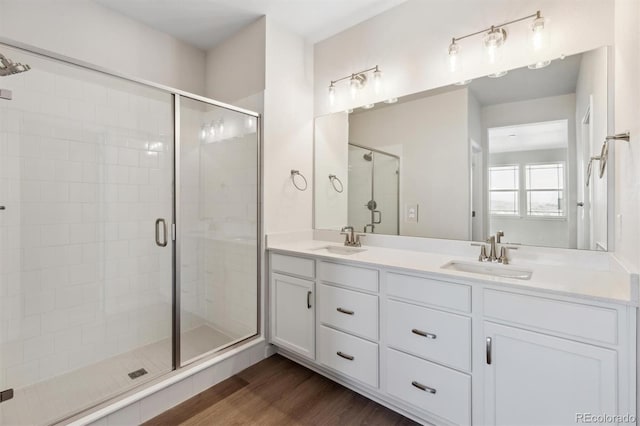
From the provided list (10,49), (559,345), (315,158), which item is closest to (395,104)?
(315,158)

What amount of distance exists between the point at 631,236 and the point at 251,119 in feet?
7.61

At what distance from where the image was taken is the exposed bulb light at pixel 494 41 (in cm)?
181

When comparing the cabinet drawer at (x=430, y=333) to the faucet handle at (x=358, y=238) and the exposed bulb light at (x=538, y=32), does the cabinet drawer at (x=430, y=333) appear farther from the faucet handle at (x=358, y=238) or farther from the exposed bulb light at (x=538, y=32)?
the exposed bulb light at (x=538, y=32)

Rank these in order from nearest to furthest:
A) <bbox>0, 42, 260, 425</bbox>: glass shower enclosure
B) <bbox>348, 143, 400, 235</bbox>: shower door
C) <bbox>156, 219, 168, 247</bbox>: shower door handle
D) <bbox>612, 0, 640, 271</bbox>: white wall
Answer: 1. <bbox>612, 0, 640, 271</bbox>: white wall
2. <bbox>0, 42, 260, 425</bbox>: glass shower enclosure
3. <bbox>156, 219, 168, 247</bbox>: shower door handle
4. <bbox>348, 143, 400, 235</bbox>: shower door

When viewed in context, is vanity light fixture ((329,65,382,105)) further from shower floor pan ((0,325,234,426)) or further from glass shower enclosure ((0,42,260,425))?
shower floor pan ((0,325,234,426))

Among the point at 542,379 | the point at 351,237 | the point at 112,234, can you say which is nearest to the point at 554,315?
the point at 542,379

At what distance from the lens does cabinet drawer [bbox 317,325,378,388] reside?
176 cm

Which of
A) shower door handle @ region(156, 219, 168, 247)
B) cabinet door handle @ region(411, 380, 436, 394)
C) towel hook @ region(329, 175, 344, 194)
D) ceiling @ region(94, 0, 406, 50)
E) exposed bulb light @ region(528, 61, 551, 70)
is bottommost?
cabinet door handle @ region(411, 380, 436, 394)

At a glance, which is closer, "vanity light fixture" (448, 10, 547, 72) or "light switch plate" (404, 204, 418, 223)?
"vanity light fixture" (448, 10, 547, 72)

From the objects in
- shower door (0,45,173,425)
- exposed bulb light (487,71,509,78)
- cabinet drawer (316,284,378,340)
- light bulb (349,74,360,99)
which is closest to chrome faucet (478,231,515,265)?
cabinet drawer (316,284,378,340)

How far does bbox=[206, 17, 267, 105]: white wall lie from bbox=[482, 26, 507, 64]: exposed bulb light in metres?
1.60

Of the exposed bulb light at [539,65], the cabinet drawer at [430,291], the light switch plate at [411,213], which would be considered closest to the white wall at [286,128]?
the light switch plate at [411,213]

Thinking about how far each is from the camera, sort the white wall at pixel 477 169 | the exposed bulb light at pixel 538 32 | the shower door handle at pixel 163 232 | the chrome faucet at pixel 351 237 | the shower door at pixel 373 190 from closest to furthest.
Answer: the exposed bulb light at pixel 538 32 < the white wall at pixel 477 169 < the shower door handle at pixel 163 232 < the shower door at pixel 373 190 < the chrome faucet at pixel 351 237

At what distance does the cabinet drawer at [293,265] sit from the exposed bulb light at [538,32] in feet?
6.02
